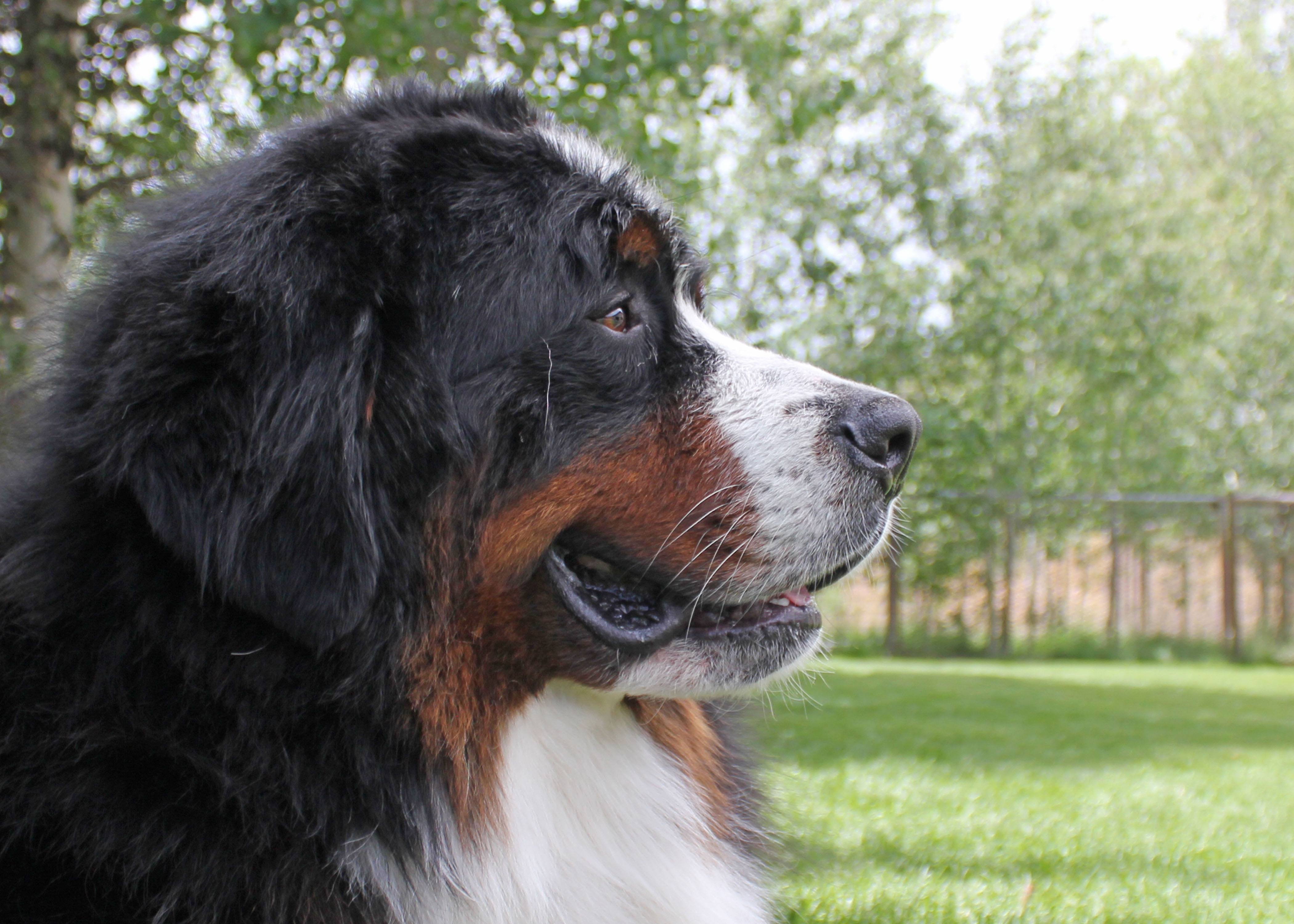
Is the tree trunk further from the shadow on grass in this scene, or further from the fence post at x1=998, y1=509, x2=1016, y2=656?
the fence post at x1=998, y1=509, x2=1016, y2=656

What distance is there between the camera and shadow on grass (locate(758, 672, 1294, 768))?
630 cm

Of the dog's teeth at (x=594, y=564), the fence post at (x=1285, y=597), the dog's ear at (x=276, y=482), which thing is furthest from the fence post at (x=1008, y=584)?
the dog's ear at (x=276, y=482)

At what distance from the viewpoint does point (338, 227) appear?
A: 6.13ft

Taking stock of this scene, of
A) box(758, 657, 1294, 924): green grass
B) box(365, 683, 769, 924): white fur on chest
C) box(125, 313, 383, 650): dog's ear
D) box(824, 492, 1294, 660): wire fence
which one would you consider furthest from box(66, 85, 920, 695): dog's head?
box(824, 492, 1294, 660): wire fence

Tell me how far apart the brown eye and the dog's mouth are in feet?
1.60

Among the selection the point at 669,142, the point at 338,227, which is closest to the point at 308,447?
the point at 338,227

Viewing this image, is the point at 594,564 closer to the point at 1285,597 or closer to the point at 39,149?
the point at 39,149

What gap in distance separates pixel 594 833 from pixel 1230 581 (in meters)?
16.7

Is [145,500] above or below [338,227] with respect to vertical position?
below

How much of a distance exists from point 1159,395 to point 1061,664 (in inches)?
344

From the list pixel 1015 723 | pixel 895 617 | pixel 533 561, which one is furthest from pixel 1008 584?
pixel 533 561

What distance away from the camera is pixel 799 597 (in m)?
2.30

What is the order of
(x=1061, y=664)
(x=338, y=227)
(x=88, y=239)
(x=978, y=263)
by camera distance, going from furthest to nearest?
(x=978, y=263) < (x=1061, y=664) < (x=88, y=239) < (x=338, y=227)

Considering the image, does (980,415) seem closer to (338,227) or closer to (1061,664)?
(1061,664)
